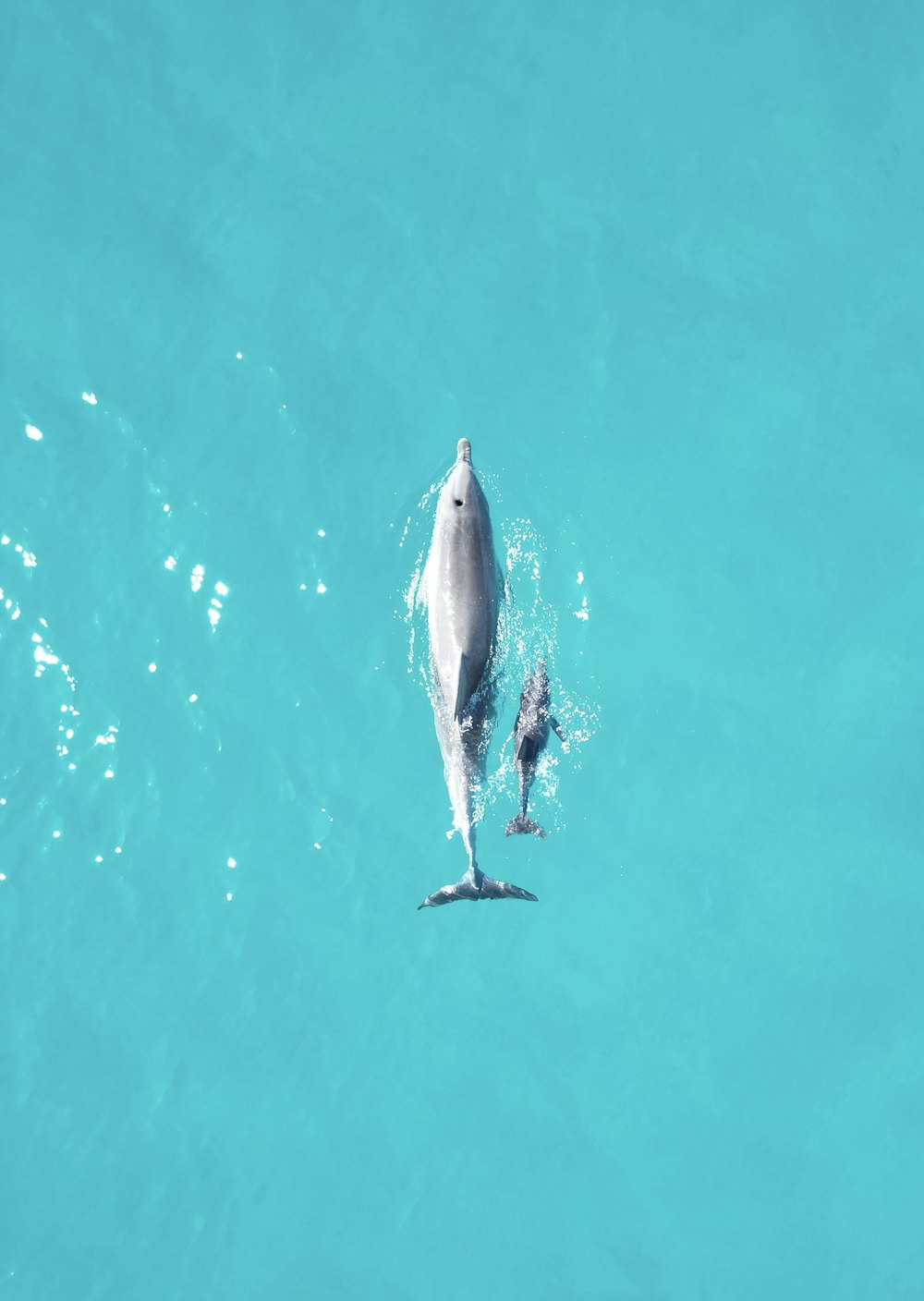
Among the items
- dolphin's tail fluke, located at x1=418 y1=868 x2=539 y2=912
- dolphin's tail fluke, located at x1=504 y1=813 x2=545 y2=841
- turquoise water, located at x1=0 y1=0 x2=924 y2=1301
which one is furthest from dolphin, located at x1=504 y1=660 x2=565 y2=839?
turquoise water, located at x1=0 y1=0 x2=924 y2=1301

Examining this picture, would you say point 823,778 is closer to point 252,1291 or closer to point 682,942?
point 682,942

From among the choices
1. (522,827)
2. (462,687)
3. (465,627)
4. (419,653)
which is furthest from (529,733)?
(419,653)

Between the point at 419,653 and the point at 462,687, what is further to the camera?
the point at 419,653

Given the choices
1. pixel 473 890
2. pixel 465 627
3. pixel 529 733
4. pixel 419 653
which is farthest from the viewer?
pixel 419 653

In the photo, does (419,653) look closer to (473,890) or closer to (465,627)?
(465,627)

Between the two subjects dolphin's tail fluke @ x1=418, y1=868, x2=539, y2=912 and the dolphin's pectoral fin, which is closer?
the dolphin's pectoral fin

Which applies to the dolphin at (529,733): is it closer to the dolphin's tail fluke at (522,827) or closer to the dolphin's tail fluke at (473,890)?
the dolphin's tail fluke at (522,827)

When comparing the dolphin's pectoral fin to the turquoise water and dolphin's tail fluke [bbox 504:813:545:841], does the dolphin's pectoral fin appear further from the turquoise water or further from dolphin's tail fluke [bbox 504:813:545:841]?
the turquoise water
